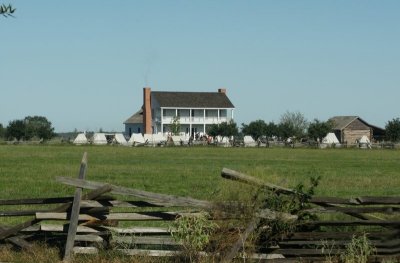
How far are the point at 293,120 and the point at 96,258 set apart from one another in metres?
140

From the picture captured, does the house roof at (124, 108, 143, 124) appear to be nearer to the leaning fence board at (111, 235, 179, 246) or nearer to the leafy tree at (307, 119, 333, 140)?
the leafy tree at (307, 119, 333, 140)

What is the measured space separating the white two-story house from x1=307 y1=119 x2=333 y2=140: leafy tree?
70.7 ft

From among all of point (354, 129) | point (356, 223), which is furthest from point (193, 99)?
point (356, 223)

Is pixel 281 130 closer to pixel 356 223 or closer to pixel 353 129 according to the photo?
pixel 353 129

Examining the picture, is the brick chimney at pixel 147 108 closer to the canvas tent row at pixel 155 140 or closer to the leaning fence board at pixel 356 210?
the canvas tent row at pixel 155 140

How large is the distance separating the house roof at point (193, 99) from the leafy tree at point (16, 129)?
25.0m

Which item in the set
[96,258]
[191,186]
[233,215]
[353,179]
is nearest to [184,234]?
[233,215]

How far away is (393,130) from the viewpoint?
112 meters

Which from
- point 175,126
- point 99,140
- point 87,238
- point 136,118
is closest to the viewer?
point 87,238

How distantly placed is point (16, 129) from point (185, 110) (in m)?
30.8

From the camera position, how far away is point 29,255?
Result: 10719 mm

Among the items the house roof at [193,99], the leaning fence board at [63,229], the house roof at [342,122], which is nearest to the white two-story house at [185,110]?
the house roof at [193,99]

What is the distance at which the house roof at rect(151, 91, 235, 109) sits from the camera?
132738mm

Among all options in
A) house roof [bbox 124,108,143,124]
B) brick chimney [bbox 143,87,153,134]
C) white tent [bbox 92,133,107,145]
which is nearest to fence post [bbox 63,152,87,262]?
white tent [bbox 92,133,107,145]
